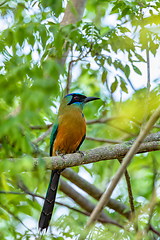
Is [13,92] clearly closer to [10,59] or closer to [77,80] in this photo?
[10,59]

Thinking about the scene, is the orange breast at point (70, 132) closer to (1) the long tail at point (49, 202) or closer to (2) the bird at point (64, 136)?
(2) the bird at point (64, 136)

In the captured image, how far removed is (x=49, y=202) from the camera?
4.18 m

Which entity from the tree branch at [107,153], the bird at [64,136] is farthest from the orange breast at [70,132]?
the tree branch at [107,153]

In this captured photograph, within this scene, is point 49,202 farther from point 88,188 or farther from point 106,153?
point 106,153

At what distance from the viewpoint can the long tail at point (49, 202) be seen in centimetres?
394

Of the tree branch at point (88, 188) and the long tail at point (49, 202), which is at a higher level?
the tree branch at point (88, 188)

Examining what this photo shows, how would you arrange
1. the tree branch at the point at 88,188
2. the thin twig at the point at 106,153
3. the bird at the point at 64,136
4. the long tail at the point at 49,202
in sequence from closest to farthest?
the thin twig at the point at 106,153, the long tail at the point at 49,202, the bird at the point at 64,136, the tree branch at the point at 88,188

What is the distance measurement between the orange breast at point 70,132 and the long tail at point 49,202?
0.43m

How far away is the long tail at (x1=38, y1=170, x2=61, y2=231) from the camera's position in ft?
12.9

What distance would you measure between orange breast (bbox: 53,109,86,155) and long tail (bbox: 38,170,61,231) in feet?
1.40

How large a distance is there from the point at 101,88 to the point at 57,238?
3.16 meters

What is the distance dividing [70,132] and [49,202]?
3.37 feet

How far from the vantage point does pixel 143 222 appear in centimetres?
337

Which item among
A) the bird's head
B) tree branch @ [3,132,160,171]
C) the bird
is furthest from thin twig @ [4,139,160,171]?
the bird's head
